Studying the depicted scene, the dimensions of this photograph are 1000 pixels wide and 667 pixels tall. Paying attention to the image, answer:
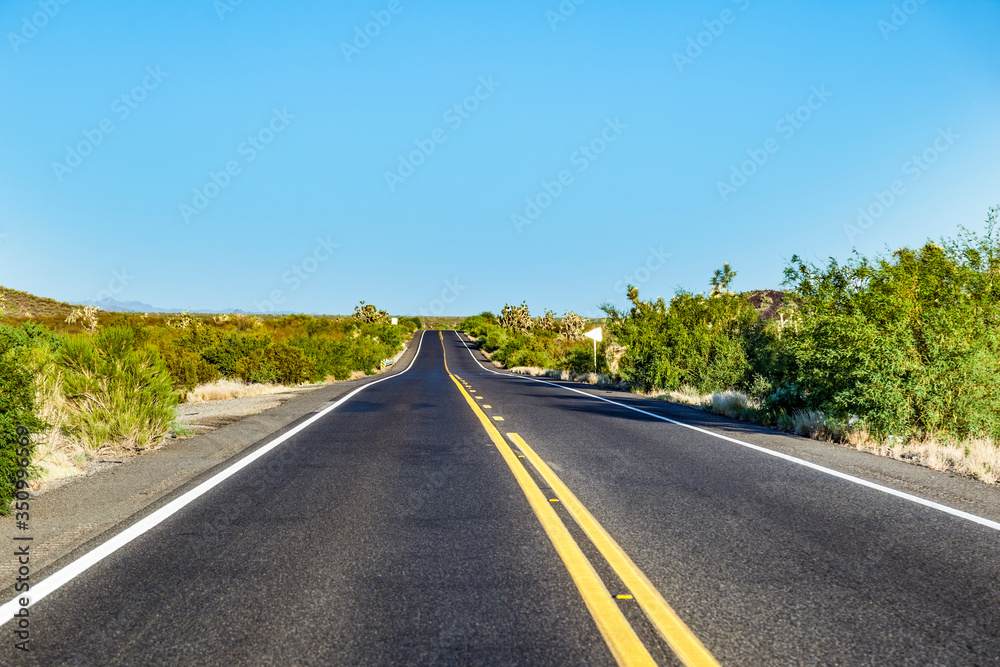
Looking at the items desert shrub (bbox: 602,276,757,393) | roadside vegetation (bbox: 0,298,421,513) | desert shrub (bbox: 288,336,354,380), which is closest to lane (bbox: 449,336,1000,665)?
roadside vegetation (bbox: 0,298,421,513)

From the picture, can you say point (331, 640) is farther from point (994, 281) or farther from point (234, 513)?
point (994, 281)

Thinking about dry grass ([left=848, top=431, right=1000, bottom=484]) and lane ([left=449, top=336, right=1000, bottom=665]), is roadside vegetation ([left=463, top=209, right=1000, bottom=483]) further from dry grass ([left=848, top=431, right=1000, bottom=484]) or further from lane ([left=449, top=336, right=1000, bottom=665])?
lane ([left=449, top=336, right=1000, bottom=665])

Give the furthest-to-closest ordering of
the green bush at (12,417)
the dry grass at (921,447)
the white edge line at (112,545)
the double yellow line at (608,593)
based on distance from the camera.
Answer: the dry grass at (921,447)
the green bush at (12,417)
the white edge line at (112,545)
the double yellow line at (608,593)

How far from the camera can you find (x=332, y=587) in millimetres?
4031

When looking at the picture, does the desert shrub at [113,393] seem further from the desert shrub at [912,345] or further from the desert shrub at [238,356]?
the desert shrub at [238,356]

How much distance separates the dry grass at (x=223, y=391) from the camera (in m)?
20.7

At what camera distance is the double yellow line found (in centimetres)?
319

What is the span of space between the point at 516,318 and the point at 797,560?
105 metres

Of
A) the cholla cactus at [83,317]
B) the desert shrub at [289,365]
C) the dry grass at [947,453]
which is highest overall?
the cholla cactus at [83,317]

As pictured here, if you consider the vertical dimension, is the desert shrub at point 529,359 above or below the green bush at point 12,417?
above

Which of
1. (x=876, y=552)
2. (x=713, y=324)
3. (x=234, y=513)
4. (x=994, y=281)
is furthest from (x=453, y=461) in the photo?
(x=713, y=324)

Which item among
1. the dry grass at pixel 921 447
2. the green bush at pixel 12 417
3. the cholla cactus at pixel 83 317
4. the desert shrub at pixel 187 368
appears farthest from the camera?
the cholla cactus at pixel 83 317

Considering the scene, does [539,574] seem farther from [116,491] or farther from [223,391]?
[223,391]

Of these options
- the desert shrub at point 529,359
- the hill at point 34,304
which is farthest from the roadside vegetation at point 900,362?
the hill at point 34,304
